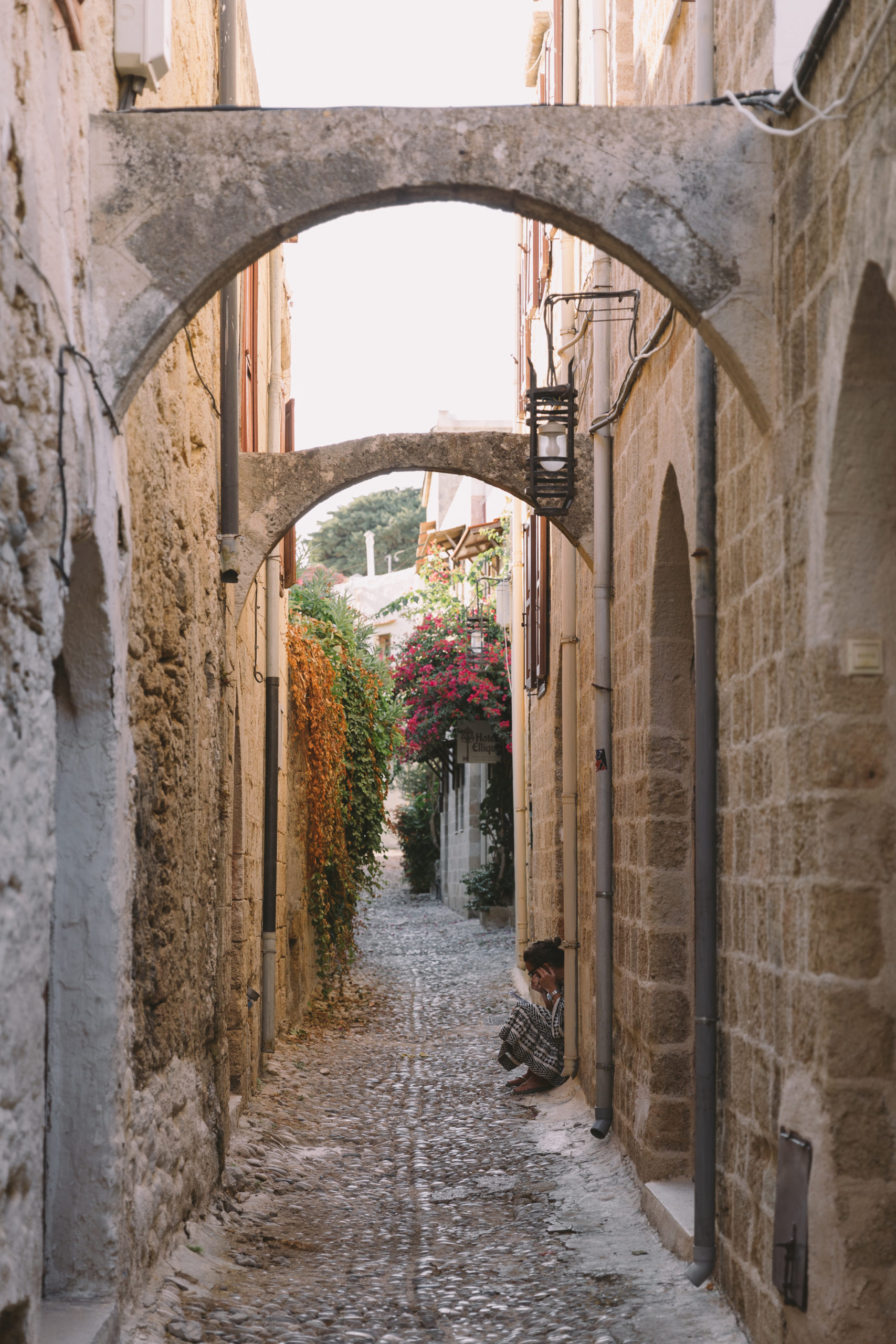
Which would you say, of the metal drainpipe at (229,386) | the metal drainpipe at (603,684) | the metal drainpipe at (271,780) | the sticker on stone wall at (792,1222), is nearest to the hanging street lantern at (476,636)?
the metal drainpipe at (271,780)

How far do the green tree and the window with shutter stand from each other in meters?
43.8

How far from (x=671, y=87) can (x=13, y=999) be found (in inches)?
175

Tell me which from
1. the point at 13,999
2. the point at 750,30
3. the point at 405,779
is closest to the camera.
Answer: the point at 13,999

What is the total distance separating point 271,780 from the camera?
9523mm

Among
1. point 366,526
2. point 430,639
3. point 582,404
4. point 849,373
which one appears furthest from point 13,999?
point 366,526

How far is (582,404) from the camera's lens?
8102 millimetres

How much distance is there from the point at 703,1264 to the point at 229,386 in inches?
167

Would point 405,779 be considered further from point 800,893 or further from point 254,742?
point 800,893

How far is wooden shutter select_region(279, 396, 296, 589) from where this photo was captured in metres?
11.3

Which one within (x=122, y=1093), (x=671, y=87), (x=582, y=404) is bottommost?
(x=122, y=1093)

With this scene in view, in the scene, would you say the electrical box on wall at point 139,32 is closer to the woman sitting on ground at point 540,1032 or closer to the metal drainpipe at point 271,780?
the metal drainpipe at point 271,780

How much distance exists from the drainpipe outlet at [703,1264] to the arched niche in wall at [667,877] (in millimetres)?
1113

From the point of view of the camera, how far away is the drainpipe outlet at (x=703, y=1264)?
4395 millimetres

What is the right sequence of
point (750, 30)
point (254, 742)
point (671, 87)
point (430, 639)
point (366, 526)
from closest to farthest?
point (750, 30), point (671, 87), point (254, 742), point (430, 639), point (366, 526)
